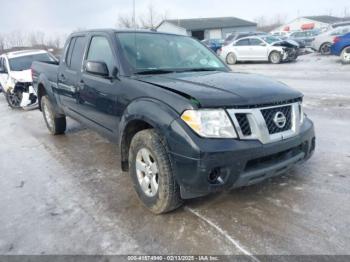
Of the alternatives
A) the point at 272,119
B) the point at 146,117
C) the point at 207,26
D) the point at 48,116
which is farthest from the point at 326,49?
the point at 207,26

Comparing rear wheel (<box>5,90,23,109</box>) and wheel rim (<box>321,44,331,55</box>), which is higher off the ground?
wheel rim (<box>321,44,331,55</box>)

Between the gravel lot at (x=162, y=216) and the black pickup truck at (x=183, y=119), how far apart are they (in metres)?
0.35

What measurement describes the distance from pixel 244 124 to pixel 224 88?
A: 1.43 ft

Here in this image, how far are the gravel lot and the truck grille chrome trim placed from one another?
765 mm

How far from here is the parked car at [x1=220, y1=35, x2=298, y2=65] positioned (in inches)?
735

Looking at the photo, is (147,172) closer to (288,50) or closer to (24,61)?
(24,61)

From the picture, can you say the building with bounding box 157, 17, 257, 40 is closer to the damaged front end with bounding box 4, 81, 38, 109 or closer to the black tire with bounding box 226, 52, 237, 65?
the black tire with bounding box 226, 52, 237, 65

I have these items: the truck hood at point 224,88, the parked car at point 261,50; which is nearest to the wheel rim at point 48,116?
the truck hood at point 224,88

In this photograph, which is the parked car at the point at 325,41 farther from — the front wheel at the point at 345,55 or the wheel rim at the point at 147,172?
the wheel rim at the point at 147,172

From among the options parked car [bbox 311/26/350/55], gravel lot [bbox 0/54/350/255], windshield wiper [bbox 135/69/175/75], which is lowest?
gravel lot [bbox 0/54/350/255]

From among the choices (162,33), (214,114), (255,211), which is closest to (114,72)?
(162,33)

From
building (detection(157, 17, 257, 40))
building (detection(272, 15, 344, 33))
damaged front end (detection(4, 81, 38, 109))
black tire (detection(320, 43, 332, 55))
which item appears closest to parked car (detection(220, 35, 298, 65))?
black tire (detection(320, 43, 332, 55))

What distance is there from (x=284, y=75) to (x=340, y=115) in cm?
738

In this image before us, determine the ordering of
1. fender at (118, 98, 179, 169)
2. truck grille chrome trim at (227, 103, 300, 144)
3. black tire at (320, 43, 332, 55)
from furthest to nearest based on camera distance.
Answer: black tire at (320, 43, 332, 55) → fender at (118, 98, 179, 169) → truck grille chrome trim at (227, 103, 300, 144)
